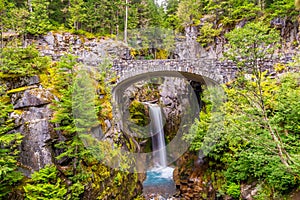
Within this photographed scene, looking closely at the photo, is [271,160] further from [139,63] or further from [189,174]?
[139,63]

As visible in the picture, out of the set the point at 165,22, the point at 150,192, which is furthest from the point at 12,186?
the point at 165,22

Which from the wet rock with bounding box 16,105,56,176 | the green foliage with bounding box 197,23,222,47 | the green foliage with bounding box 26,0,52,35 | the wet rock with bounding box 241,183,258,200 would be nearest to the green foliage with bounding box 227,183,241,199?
the wet rock with bounding box 241,183,258,200

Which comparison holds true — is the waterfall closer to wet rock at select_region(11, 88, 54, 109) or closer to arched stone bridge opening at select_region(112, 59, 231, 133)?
arched stone bridge opening at select_region(112, 59, 231, 133)

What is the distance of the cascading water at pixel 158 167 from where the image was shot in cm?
1277

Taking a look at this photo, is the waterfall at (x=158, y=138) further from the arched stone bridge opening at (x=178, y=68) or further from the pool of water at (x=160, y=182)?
the arched stone bridge opening at (x=178, y=68)

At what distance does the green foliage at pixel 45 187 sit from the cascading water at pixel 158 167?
6494 mm

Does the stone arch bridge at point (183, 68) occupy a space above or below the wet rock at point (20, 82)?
above

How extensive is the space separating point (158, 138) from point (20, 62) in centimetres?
1053

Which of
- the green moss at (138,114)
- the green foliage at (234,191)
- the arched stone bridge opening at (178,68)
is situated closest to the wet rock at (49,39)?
the green moss at (138,114)

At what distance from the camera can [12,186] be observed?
22.7ft

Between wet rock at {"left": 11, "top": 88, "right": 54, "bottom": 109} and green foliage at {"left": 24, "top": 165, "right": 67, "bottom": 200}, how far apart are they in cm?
280

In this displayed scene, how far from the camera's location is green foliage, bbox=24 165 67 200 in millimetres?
6352

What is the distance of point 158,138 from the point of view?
55.2 ft

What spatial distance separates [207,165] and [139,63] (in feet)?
19.8
